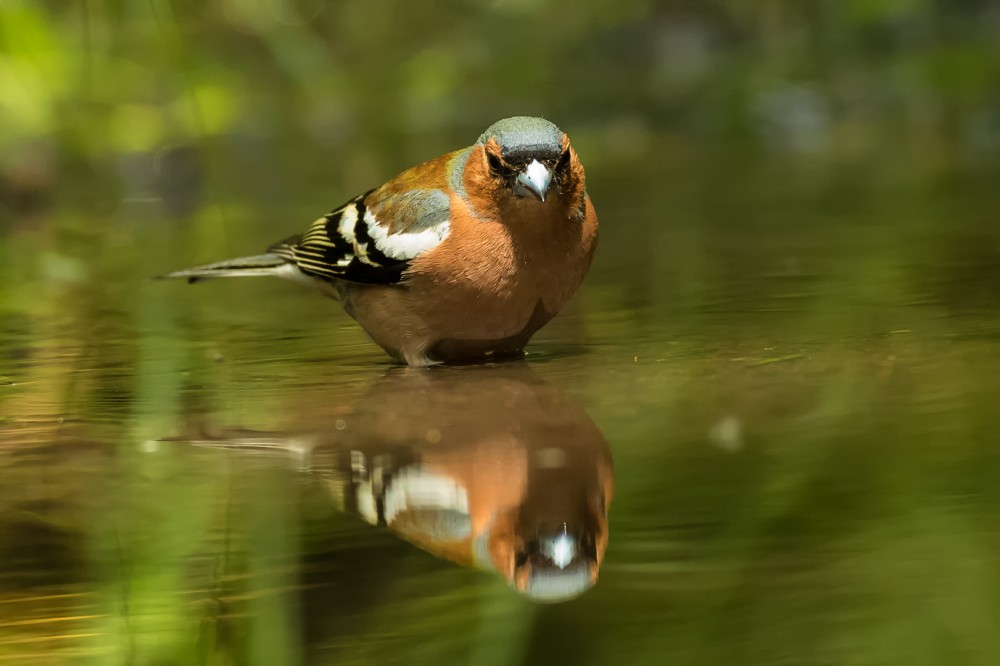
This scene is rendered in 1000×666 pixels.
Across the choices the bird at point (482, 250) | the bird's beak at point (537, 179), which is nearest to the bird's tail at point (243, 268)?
the bird at point (482, 250)

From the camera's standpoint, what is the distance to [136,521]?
3420 mm

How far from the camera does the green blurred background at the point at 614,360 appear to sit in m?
2.67

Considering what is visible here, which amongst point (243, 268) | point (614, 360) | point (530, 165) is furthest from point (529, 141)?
point (243, 268)

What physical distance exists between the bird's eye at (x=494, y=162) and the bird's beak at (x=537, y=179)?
0.16m

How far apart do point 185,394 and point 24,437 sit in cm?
71

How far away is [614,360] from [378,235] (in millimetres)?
987

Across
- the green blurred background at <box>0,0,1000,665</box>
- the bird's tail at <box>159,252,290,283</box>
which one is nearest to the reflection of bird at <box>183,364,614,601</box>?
the green blurred background at <box>0,0,1000,665</box>

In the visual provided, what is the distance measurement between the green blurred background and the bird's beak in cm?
58

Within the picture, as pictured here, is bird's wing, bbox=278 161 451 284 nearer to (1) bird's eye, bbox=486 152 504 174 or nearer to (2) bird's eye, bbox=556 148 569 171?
(1) bird's eye, bbox=486 152 504 174

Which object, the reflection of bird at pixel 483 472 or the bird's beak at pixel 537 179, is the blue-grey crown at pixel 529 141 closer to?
the bird's beak at pixel 537 179

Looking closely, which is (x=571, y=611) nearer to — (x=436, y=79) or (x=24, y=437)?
(x=24, y=437)

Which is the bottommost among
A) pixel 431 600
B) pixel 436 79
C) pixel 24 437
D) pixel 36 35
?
pixel 436 79

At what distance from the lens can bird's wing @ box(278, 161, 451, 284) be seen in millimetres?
5195

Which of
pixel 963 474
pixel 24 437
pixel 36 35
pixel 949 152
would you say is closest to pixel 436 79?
pixel 36 35
